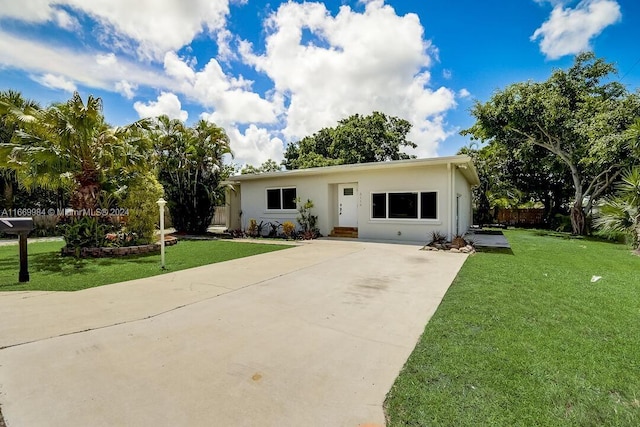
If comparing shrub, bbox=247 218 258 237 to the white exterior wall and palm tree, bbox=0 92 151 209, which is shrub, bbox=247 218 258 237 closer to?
the white exterior wall

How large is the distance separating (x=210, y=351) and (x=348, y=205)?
11.2 meters

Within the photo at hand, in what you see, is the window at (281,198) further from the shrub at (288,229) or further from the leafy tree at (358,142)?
the leafy tree at (358,142)

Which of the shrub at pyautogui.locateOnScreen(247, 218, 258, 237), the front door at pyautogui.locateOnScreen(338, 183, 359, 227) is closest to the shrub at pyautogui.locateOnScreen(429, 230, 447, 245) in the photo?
the front door at pyautogui.locateOnScreen(338, 183, 359, 227)

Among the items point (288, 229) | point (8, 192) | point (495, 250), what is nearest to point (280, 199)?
point (288, 229)

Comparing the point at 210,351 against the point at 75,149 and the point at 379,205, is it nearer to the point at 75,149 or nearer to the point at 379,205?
the point at 75,149

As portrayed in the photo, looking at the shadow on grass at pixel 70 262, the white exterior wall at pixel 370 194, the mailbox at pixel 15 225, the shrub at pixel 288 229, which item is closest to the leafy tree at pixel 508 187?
the white exterior wall at pixel 370 194

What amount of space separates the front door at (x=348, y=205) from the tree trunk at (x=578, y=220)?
1234 cm

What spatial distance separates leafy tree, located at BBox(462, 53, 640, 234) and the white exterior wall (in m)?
6.04

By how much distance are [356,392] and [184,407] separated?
132 cm

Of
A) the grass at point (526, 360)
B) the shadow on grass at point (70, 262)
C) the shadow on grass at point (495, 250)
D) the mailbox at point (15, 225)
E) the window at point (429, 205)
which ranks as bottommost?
the grass at point (526, 360)

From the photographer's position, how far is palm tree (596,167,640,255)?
33.5 ft

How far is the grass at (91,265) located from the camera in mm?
5945

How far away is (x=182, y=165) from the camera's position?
14844 mm

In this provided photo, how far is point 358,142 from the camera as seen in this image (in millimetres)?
28781
